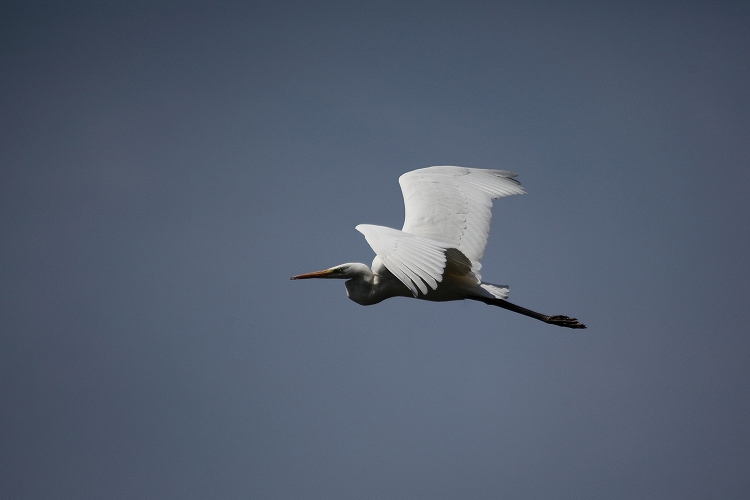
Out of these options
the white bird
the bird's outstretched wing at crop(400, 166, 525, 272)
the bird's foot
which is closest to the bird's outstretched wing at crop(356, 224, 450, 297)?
the white bird

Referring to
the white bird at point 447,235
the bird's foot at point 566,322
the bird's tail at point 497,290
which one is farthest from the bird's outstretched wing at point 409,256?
the bird's foot at point 566,322

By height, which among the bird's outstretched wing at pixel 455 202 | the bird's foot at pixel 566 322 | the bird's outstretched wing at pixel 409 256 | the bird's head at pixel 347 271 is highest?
the bird's outstretched wing at pixel 455 202

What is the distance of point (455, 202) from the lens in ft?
36.2

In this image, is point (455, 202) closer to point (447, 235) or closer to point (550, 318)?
point (447, 235)

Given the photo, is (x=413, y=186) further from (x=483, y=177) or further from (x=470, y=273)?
(x=470, y=273)

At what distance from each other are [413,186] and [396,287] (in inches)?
84.6

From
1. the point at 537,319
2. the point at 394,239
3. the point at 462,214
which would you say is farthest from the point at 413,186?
the point at 394,239

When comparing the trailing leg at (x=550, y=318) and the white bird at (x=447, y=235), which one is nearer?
the white bird at (x=447, y=235)

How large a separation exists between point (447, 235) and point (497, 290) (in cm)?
103

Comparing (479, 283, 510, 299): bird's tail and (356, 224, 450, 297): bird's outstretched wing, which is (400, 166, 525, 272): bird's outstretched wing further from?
(356, 224, 450, 297): bird's outstretched wing

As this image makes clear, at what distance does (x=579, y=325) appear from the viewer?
1141 cm

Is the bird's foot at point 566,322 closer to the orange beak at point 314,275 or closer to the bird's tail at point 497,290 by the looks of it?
the bird's tail at point 497,290

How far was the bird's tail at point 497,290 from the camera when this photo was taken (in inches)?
395

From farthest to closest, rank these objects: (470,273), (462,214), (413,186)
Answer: (413,186), (462,214), (470,273)
